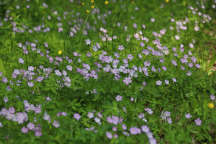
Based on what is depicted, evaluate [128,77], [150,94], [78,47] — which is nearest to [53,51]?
[78,47]

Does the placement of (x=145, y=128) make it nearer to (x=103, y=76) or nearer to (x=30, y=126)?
(x=103, y=76)

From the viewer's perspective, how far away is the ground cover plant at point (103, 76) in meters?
2.24

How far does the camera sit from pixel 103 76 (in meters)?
2.68

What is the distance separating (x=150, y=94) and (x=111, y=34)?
1162 mm

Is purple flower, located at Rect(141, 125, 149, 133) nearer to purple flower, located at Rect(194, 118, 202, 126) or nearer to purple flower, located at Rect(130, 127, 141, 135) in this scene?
purple flower, located at Rect(130, 127, 141, 135)

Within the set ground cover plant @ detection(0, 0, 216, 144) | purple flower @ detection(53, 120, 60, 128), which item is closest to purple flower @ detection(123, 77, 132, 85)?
ground cover plant @ detection(0, 0, 216, 144)

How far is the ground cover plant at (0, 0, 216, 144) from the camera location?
2244mm

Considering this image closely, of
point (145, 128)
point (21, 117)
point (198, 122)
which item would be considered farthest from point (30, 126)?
point (198, 122)

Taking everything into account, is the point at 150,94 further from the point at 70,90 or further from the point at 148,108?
the point at 70,90

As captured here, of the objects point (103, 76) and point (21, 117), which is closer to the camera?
point (21, 117)

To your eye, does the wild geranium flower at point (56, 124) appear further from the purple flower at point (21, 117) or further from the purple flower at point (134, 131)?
the purple flower at point (134, 131)

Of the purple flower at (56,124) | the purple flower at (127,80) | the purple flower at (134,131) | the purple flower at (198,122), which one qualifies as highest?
the purple flower at (127,80)

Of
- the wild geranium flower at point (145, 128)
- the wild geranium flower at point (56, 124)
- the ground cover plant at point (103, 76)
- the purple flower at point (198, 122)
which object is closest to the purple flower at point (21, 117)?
the ground cover plant at point (103, 76)

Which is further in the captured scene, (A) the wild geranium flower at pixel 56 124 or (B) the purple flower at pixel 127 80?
(B) the purple flower at pixel 127 80
